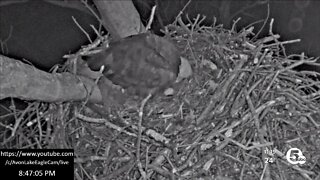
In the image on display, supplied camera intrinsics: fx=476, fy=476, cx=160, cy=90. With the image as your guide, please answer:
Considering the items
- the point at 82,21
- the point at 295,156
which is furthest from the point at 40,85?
the point at 82,21

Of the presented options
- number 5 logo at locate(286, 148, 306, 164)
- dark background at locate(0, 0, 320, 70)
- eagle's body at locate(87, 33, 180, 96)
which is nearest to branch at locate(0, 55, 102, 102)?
eagle's body at locate(87, 33, 180, 96)

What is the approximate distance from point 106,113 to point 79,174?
117 millimetres

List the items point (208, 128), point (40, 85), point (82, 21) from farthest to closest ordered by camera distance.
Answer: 1. point (82, 21)
2. point (208, 128)
3. point (40, 85)

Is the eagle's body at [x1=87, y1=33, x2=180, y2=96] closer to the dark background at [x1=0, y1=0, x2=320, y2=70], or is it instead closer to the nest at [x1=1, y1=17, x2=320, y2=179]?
the nest at [x1=1, y1=17, x2=320, y2=179]

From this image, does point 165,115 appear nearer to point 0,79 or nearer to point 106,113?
point 106,113

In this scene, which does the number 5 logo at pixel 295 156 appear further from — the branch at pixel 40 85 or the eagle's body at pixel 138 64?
the branch at pixel 40 85

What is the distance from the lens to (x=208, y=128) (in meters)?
0.81

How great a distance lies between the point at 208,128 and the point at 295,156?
0.55ft

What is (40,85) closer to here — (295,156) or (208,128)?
(208,128)

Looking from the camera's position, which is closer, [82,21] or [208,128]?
[208,128]

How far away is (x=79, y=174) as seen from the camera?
0.84m

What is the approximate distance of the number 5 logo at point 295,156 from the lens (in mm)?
824

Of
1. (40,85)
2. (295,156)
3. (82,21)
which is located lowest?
(295,156)

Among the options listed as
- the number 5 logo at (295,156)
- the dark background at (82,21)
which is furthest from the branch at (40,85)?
the dark background at (82,21)
